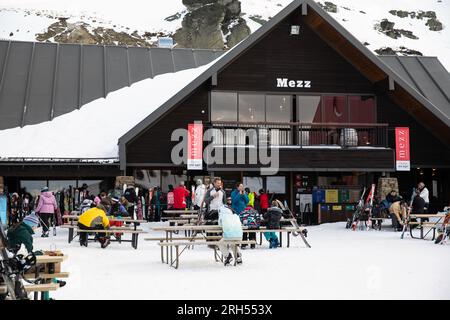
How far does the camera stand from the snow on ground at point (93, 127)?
2173cm

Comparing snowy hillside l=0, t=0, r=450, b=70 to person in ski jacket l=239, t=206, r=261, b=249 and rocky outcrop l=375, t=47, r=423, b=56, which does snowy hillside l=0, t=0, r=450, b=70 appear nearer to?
rocky outcrop l=375, t=47, r=423, b=56

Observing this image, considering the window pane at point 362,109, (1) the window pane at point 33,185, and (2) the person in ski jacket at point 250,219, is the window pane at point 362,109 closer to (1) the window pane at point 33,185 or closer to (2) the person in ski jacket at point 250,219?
(2) the person in ski jacket at point 250,219

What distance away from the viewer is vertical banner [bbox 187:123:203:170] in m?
20.8

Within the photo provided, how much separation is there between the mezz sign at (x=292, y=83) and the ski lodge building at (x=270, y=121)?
4 centimetres

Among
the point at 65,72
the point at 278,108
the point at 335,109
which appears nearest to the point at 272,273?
the point at 278,108

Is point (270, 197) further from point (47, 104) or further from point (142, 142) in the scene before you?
point (47, 104)

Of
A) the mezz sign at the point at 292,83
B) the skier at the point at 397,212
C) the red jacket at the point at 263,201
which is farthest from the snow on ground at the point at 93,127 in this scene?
the skier at the point at 397,212

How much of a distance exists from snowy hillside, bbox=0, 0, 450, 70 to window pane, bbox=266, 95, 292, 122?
58.1 metres

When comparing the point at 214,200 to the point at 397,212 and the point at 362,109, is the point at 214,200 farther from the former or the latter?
the point at 362,109

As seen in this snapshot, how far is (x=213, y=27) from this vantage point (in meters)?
72.0

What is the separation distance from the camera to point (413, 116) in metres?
23.7

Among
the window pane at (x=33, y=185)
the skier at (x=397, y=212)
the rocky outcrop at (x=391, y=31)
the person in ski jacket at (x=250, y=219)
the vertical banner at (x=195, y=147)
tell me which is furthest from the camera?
the rocky outcrop at (x=391, y=31)
